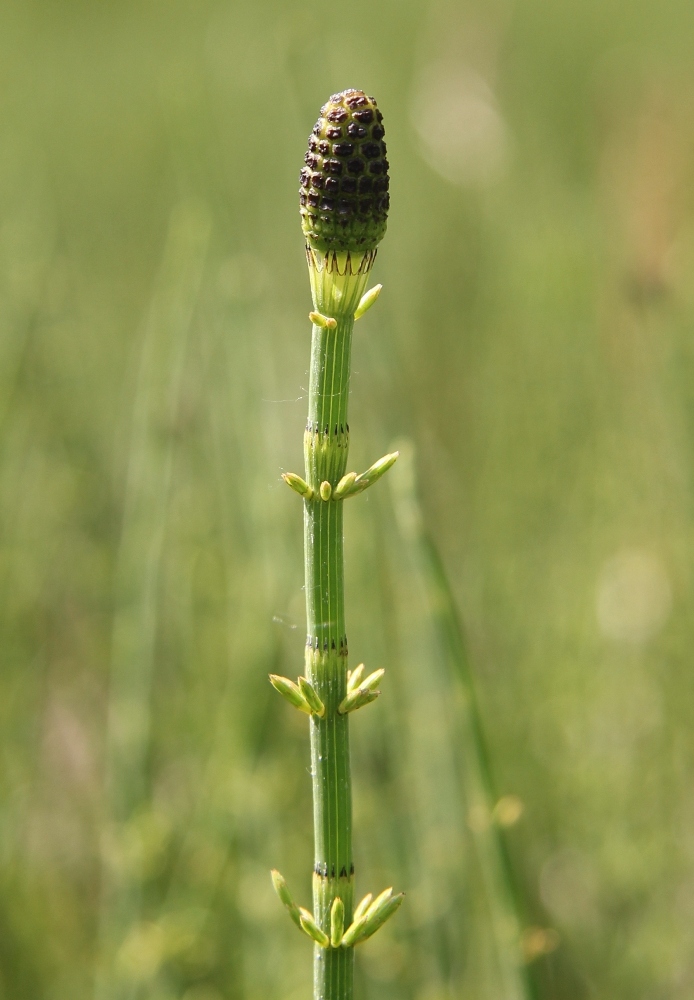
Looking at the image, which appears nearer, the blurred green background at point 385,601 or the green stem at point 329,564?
the green stem at point 329,564

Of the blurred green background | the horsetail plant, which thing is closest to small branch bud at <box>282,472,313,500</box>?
the horsetail plant

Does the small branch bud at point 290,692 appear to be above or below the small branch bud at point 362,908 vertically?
above

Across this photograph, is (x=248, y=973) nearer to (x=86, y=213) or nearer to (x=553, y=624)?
(x=553, y=624)

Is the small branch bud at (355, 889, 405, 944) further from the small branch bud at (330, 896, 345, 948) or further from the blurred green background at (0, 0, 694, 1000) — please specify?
the blurred green background at (0, 0, 694, 1000)

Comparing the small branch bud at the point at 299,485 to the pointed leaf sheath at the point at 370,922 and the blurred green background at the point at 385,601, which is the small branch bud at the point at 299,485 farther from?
the blurred green background at the point at 385,601

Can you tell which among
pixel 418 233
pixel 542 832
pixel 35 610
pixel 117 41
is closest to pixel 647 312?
pixel 542 832

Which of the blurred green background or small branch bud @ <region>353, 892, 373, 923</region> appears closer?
small branch bud @ <region>353, 892, 373, 923</region>

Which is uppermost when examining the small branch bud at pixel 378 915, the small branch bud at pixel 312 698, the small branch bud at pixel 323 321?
the small branch bud at pixel 323 321

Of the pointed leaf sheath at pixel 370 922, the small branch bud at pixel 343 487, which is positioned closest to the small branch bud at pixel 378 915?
the pointed leaf sheath at pixel 370 922
